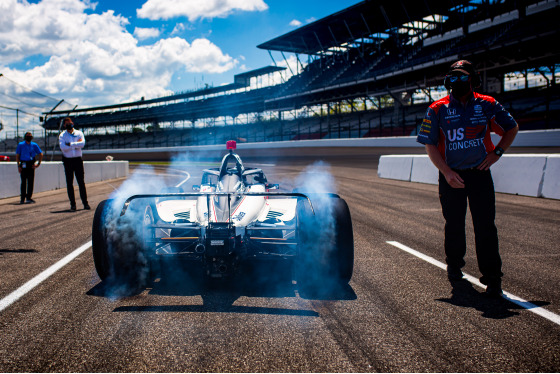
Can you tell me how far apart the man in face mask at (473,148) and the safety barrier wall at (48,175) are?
1227 centimetres

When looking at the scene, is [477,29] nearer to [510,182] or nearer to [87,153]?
[510,182]

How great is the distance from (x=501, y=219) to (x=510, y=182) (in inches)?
178

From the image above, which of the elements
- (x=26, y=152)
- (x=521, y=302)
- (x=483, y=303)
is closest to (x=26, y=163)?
(x=26, y=152)

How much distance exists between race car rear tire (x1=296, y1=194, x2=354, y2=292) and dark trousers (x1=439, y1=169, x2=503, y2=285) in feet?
3.06

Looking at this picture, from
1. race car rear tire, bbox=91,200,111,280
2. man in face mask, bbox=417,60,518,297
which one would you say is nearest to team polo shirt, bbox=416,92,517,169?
man in face mask, bbox=417,60,518,297

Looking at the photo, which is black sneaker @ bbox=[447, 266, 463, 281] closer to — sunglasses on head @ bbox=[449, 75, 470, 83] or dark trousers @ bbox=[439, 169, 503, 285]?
dark trousers @ bbox=[439, 169, 503, 285]

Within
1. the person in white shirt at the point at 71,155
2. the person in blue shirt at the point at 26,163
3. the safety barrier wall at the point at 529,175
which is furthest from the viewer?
the person in blue shirt at the point at 26,163

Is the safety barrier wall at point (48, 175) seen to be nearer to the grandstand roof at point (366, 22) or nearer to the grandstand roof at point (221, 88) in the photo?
the grandstand roof at point (366, 22)

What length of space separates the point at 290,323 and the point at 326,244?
898mm

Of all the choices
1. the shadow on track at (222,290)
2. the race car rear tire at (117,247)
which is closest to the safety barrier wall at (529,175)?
the shadow on track at (222,290)

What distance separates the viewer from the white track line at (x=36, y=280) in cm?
335

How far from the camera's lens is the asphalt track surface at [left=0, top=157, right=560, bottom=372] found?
2.35 metres

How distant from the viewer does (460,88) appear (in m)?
3.61

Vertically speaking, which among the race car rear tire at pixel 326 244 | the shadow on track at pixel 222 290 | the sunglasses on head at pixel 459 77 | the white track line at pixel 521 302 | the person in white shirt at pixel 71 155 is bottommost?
the white track line at pixel 521 302
